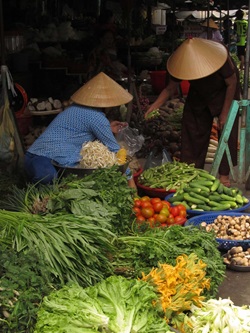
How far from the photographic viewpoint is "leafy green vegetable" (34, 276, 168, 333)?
8.76ft

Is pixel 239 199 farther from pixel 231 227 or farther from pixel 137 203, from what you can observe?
pixel 137 203

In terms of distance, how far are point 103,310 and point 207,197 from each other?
305 centimetres

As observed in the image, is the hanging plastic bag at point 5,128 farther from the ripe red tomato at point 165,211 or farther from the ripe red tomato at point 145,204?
the ripe red tomato at point 165,211

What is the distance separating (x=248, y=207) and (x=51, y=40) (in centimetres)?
553

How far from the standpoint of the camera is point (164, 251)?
12.3 feet

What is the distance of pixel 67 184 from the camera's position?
4148 mm

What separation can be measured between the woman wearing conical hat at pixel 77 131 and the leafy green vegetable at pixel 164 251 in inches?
54.8

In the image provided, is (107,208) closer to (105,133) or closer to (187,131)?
(105,133)

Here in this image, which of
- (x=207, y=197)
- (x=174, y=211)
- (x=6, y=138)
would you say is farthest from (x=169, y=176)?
(x=6, y=138)

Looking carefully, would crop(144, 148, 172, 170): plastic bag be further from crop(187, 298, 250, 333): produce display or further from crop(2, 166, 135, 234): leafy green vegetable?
crop(187, 298, 250, 333): produce display

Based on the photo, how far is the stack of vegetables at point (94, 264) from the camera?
2.74 m

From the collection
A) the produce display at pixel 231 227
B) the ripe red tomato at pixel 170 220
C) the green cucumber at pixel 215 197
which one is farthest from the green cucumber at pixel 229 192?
the ripe red tomato at pixel 170 220

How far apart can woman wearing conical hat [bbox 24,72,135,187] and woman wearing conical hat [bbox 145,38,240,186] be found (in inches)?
39.8

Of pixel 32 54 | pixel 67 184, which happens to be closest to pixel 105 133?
pixel 67 184
